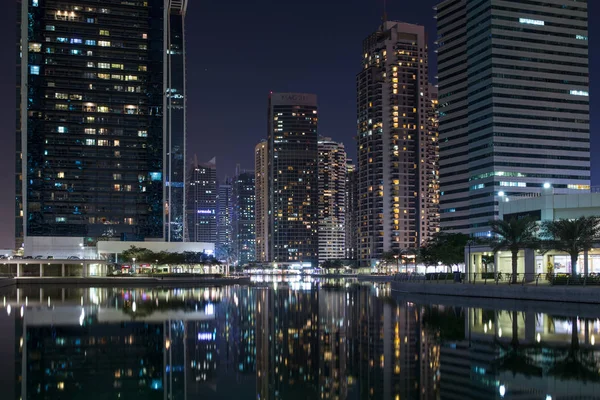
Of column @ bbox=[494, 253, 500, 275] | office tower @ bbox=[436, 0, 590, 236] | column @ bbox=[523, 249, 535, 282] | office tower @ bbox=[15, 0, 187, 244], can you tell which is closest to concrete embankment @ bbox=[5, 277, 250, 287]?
office tower @ bbox=[15, 0, 187, 244]

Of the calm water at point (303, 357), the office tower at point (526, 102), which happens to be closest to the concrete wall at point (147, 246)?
the office tower at point (526, 102)

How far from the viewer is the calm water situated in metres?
18.1

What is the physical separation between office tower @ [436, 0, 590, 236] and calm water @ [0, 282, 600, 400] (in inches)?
5769

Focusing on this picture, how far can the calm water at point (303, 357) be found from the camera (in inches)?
711

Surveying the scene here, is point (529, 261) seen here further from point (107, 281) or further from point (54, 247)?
point (54, 247)

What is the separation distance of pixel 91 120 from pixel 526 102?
118 metres

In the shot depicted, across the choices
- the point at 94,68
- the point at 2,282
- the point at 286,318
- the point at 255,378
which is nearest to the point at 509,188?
the point at 94,68

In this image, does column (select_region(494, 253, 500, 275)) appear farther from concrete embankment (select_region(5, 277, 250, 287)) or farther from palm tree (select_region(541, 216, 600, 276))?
concrete embankment (select_region(5, 277, 250, 287))

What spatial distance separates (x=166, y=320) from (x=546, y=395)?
26655 mm

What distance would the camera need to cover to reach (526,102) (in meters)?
181

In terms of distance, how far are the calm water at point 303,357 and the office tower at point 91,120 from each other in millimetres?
125244

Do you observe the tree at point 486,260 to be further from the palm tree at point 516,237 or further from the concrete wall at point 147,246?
the concrete wall at point 147,246

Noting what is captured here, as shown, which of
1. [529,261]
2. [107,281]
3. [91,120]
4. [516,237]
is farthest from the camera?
[91,120]

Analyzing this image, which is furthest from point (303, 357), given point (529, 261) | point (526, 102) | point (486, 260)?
point (526, 102)
